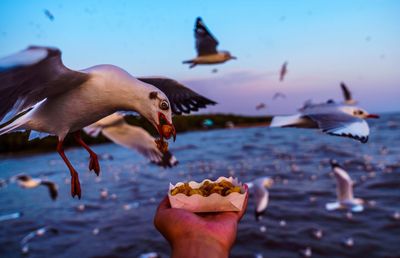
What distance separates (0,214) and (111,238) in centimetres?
154

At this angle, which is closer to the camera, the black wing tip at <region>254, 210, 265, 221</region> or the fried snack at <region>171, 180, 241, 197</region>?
the fried snack at <region>171, 180, 241, 197</region>

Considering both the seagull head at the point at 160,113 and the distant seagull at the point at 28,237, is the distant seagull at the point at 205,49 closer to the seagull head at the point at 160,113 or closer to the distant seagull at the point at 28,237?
the seagull head at the point at 160,113

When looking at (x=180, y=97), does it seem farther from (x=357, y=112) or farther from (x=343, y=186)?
(x=343, y=186)

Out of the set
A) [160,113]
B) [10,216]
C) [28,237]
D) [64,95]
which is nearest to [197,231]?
[160,113]

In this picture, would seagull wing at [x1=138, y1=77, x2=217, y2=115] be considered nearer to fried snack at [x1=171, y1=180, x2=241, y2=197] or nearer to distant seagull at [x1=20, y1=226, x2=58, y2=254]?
fried snack at [x1=171, y1=180, x2=241, y2=197]

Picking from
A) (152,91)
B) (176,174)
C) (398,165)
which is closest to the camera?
(152,91)

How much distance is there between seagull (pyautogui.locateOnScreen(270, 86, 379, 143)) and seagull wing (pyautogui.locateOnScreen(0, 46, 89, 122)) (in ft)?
2.80

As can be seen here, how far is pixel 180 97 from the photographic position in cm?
111

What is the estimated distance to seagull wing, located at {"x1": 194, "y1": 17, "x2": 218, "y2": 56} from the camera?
69.4 inches

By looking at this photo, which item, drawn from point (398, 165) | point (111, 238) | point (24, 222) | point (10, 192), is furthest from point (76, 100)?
point (398, 165)

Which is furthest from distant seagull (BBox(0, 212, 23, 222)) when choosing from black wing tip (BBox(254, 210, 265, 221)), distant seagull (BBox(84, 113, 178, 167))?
distant seagull (BBox(84, 113, 178, 167))

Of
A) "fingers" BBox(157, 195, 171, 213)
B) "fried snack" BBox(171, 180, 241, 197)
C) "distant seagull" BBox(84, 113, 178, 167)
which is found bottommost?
"fingers" BBox(157, 195, 171, 213)

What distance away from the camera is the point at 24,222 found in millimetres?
4500

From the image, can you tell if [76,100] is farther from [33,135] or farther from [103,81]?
[33,135]
